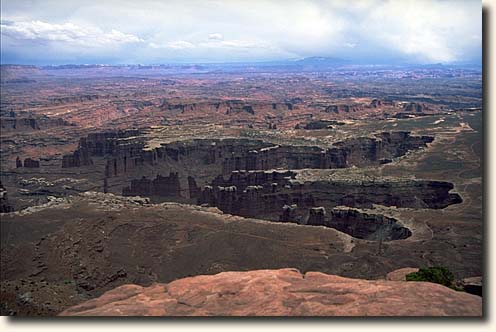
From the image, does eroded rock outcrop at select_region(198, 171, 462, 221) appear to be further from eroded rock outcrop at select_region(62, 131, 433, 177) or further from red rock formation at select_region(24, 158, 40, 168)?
red rock formation at select_region(24, 158, 40, 168)

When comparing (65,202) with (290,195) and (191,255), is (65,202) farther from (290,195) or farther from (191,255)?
(290,195)

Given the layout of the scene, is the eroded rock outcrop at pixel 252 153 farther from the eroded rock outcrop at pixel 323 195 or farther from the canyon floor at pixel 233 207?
the eroded rock outcrop at pixel 323 195

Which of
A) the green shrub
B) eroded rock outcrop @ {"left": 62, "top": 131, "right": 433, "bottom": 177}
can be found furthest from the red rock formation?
the green shrub

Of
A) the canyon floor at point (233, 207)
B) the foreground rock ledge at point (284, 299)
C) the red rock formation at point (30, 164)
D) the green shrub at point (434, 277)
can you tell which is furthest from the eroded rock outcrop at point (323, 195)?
the red rock formation at point (30, 164)

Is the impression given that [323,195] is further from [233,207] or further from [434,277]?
[434,277]

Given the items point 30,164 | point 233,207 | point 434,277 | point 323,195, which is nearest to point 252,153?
point 233,207
